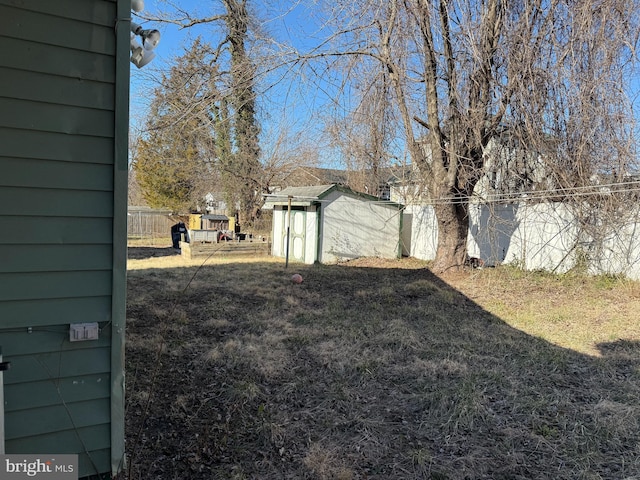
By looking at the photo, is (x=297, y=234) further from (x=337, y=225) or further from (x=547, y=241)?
(x=547, y=241)

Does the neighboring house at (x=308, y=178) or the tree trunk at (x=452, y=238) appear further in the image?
the neighboring house at (x=308, y=178)

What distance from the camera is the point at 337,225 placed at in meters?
10.8

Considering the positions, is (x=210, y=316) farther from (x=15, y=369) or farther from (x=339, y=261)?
(x=339, y=261)

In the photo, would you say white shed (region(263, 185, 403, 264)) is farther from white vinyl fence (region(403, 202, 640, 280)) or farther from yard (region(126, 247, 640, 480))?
yard (region(126, 247, 640, 480))

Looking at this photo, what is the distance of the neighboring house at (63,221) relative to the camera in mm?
1710

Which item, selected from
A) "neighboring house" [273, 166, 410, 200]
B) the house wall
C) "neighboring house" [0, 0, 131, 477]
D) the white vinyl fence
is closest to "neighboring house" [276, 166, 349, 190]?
"neighboring house" [273, 166, 410, 200]

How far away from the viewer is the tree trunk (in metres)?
8.18

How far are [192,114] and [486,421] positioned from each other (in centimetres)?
591

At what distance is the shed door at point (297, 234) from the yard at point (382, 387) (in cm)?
467

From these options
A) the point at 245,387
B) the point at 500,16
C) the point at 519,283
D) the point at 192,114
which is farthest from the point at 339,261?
the point at 245,387

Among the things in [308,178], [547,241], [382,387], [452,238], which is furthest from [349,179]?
[382,387]

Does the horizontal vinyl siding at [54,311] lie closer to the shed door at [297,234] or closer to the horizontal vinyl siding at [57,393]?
the horizontal vinyl siding at [57,393]

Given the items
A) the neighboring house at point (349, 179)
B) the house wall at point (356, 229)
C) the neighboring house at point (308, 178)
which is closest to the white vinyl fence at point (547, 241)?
the house wall at point (356, 229)

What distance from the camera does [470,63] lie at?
6.62m
